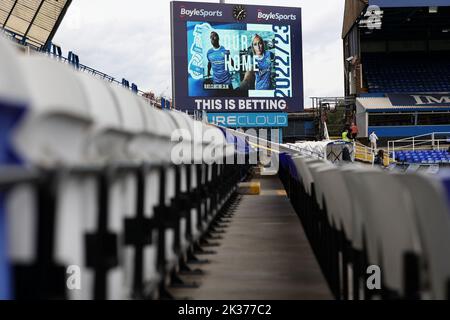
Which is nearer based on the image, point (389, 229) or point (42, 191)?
point (42, 191)

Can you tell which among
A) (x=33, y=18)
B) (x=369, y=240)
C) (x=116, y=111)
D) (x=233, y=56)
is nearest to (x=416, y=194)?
(x=369, y=240)

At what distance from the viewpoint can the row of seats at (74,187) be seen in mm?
1248

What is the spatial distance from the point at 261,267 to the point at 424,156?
19.1m

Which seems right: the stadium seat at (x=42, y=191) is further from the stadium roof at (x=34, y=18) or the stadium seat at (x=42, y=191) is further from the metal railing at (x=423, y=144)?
the metal railing at (x=423, y=144)

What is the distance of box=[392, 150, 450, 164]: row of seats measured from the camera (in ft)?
70.7

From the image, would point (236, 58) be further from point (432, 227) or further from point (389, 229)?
point (432, 227)

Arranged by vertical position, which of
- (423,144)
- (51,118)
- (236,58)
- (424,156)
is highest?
(236,58)

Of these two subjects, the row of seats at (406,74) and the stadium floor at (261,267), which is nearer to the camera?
the stadium floor at (261,267)

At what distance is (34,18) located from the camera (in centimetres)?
2077

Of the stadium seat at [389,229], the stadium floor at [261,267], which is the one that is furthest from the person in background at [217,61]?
the stadium seat at [389,229]

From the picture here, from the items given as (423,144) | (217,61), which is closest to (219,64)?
(217,61)

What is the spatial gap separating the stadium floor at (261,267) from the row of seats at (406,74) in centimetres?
2632
